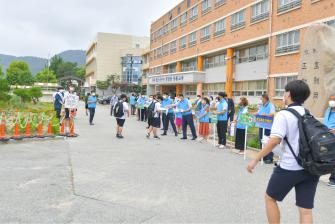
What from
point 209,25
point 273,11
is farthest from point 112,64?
point 273,11

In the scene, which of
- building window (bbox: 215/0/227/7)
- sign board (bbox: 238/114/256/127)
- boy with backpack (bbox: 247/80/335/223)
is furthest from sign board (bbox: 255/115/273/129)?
building window (bbox: 215/0/227/7)

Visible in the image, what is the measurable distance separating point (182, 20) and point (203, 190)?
141ft

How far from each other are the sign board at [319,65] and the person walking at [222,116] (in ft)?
10.8

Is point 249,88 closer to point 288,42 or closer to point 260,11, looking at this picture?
point 260,11

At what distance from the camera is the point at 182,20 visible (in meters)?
46.7

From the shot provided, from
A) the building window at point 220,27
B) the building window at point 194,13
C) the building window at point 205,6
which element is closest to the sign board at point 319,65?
the building window at point 220,27

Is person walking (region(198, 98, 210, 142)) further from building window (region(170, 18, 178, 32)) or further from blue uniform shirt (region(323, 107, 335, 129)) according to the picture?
building window (region(170, 18, 178, 32))

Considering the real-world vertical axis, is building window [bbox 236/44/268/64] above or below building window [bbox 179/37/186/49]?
below

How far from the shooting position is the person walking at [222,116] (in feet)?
36.9

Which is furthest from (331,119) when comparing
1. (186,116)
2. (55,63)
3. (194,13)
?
(55,63)

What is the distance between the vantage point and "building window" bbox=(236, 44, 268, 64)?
2900 centimetres

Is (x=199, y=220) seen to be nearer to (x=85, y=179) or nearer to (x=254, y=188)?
(x=254, y=188)

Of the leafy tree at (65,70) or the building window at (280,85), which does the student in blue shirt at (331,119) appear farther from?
the leafy tree at (65,70)

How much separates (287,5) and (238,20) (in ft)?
23.5
